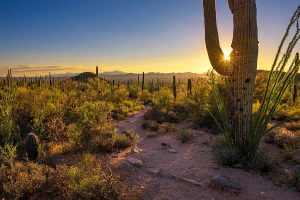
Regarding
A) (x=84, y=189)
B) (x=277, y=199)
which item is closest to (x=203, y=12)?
(x=277, y=199)

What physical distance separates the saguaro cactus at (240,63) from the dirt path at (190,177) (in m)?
0.85

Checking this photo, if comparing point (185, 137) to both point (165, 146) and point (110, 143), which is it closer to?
point (165, 146)

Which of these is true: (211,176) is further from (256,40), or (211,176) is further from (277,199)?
(256,40)

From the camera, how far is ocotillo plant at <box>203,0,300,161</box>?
5582mm

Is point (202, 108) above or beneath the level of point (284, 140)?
above

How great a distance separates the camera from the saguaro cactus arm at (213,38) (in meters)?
6.00

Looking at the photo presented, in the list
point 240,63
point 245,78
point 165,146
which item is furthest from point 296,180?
point 165,146

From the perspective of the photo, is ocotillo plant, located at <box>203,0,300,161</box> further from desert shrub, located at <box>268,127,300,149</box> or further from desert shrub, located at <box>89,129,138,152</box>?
desert shrub, located at <box>89,129,138,152</box>

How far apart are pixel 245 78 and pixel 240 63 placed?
301mm

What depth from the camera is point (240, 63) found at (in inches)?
225

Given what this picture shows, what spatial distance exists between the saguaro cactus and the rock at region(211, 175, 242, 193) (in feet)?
3.89

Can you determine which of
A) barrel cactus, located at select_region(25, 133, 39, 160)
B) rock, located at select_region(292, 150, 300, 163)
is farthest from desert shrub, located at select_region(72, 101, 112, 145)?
rock, located at select_region(292, 150, 300, 163)

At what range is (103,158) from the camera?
20.5 ft

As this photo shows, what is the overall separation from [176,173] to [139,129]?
4.49m
